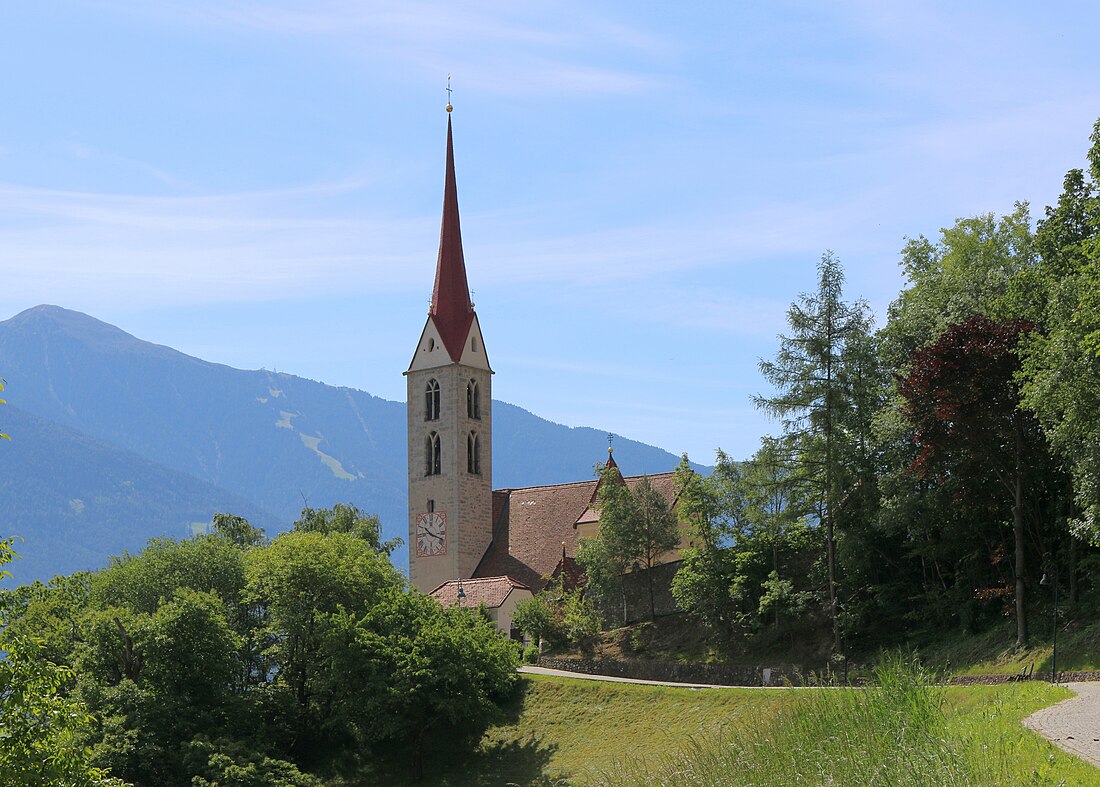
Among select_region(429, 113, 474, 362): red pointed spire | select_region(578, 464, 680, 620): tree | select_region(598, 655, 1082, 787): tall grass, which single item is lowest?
select_region(598, 655, 1082, 787): tall grass

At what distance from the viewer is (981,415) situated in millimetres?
40125

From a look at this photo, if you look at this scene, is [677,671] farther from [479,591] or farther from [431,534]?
[431,534]

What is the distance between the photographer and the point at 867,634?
156 ft

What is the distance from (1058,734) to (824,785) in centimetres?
544

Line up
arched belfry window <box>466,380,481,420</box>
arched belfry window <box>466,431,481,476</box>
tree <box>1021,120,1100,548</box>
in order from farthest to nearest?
arched belfry window <box>466,380,481,420</box> → arched belfry window <box>466,431,481,476</box> → tree <box>1021,120,1100,548</box>

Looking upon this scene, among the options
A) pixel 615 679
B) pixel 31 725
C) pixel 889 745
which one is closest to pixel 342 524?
pixel 615 679

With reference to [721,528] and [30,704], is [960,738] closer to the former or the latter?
[30,704]

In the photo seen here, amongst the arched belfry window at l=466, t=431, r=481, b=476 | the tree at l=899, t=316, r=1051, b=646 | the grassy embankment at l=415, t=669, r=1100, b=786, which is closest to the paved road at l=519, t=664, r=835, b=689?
the tree at l=899, t=316, r=1051, b=646

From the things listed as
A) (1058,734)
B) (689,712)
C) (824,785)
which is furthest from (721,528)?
(824,785)

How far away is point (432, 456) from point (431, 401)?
313cm

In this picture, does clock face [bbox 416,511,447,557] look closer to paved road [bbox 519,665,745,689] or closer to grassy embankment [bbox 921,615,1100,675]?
paved road [bbox 519,665,745,689]

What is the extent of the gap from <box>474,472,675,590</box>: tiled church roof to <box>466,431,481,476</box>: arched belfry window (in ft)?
7.14

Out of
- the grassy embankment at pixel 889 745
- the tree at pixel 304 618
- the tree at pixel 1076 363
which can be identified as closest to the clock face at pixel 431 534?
the tree at pixel 304 618

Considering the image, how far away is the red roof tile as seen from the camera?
61.1 meters
